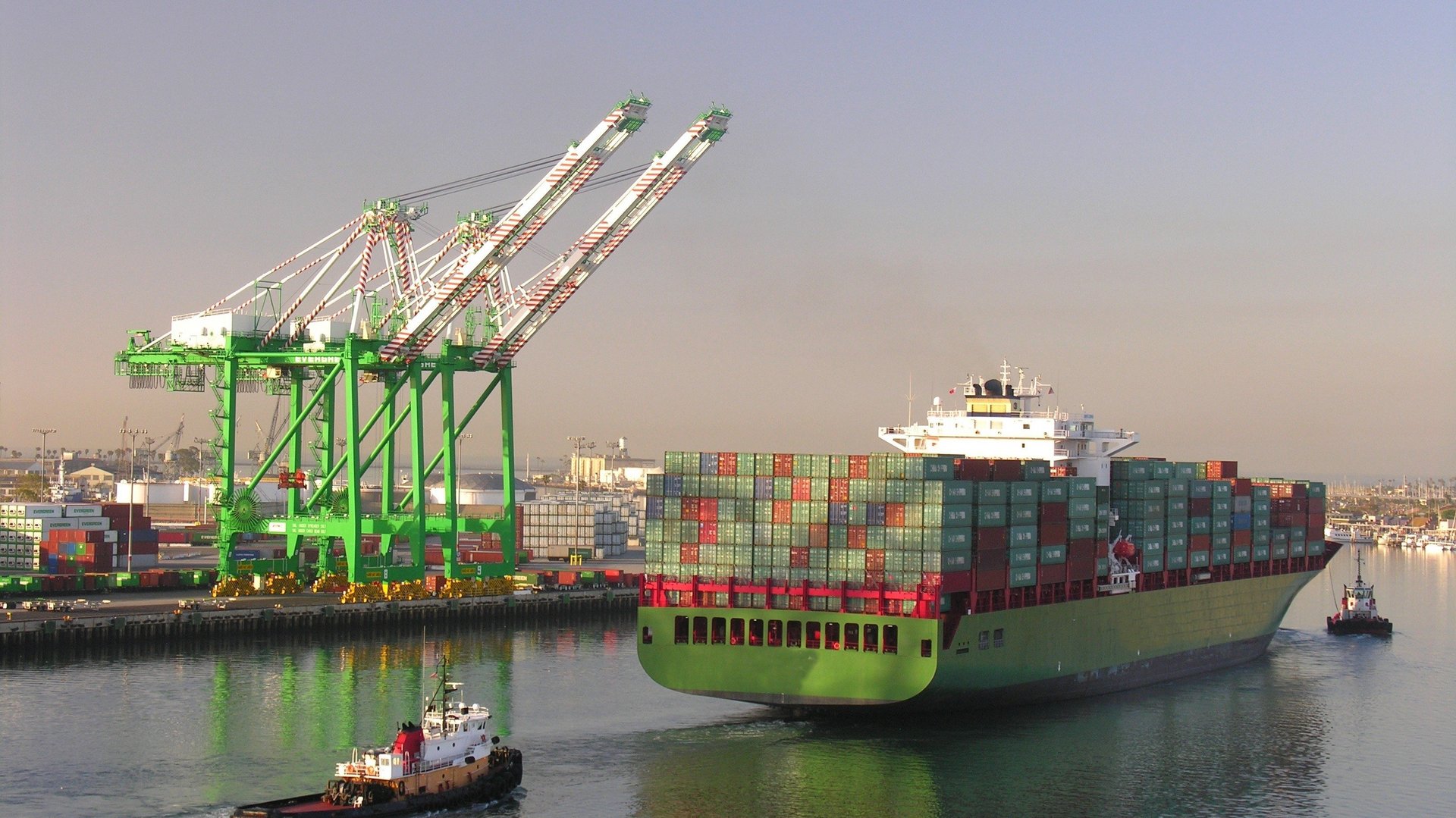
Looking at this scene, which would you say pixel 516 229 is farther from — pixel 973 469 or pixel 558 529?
pixel 558 529

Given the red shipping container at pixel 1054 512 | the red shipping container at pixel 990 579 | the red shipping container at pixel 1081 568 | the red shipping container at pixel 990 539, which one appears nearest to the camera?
the red shipping container at pixel 990 579

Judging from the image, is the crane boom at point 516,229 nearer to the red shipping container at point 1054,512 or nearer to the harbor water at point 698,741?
the harbor water at point 698,741

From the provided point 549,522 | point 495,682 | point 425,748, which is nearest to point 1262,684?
point 495,682

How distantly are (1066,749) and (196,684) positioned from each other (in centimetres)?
2676

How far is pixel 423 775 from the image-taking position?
3453cm

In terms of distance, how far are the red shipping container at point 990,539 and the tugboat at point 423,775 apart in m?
14.5

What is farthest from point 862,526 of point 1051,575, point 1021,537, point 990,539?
point 1051,575

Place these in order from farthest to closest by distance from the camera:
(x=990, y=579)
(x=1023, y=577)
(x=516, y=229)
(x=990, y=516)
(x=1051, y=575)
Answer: (x=516, y=229)
(x=1051, y=575)
(x=1023, y=577)
(x=990, y=516)
(x=990, y=579)

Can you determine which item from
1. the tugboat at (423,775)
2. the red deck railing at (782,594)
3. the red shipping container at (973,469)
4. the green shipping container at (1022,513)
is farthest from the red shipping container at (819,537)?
the tugboat at (423,775)

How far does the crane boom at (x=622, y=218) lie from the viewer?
69.9m

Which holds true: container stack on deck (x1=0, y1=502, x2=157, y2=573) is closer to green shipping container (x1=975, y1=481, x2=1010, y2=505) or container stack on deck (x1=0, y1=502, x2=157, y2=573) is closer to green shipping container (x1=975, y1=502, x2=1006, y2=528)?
green shipping container (x1=975, y1=502, x2=1006, y2=528)

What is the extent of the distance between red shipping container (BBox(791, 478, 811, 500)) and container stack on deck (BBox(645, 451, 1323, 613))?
29 mm

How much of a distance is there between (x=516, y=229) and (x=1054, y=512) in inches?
1168

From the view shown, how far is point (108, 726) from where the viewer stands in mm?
42719
